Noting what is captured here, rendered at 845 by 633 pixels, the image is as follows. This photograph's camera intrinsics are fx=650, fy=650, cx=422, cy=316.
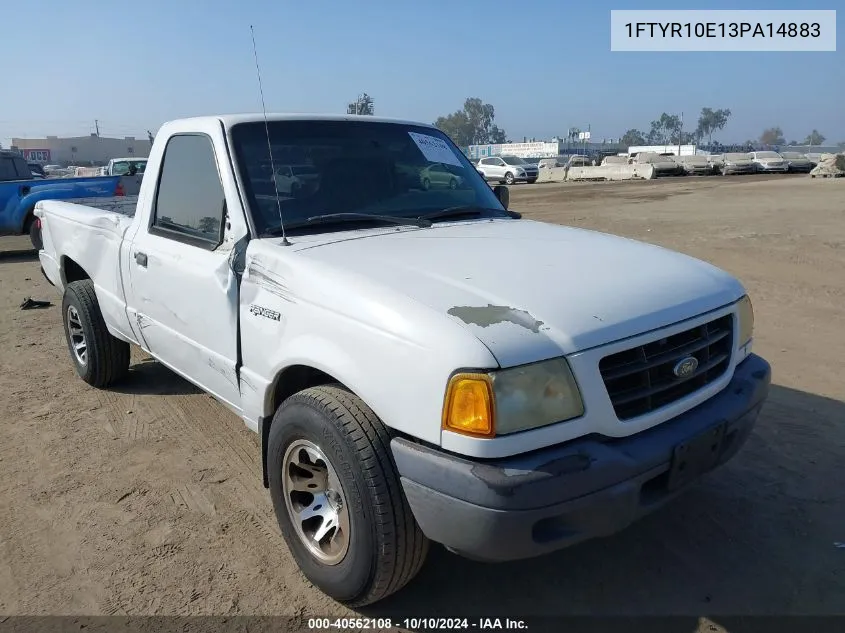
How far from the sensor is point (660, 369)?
7.75ft

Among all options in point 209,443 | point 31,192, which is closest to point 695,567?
point 209,443

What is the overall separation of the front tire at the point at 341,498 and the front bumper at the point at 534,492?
0.34 feet

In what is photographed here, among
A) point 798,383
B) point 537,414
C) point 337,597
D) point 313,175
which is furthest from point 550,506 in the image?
point 798,383

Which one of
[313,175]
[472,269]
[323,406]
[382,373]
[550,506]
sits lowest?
[550,506]

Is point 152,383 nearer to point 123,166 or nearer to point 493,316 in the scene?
point 493,316

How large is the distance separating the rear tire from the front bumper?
332cm

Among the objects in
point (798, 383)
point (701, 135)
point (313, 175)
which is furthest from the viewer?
point (701, 135)

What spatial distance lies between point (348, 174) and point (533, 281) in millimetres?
1395

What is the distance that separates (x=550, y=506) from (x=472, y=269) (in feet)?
3.18

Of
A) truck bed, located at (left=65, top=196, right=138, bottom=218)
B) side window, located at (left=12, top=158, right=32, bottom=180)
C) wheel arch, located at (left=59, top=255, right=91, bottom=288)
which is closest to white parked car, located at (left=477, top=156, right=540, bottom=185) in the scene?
side window, located at (left=12, top=158, right=32, bottom=180)

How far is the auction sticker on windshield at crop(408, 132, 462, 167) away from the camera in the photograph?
382 cm

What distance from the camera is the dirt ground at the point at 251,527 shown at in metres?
2.63

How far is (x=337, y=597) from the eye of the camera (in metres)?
2.52

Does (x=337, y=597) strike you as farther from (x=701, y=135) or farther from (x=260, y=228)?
(x=701, y=135)
